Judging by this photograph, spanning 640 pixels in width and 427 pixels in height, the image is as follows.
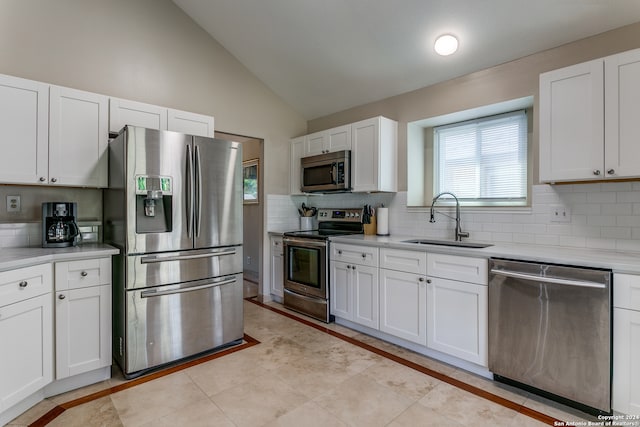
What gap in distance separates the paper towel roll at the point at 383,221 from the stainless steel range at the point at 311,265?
33 centimetres

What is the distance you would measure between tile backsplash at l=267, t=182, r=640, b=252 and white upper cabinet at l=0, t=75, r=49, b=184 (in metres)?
3.20

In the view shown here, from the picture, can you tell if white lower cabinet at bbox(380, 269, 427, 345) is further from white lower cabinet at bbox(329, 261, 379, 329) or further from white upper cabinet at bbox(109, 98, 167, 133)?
white upper cabinet at bbox(109, 98, 167, 133)

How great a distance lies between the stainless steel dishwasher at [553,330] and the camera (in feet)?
6.01

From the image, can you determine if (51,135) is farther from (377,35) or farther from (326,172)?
(377,35)

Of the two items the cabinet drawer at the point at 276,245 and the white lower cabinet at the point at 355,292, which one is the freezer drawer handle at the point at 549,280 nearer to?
the white lower cabinet at the point at 355,292

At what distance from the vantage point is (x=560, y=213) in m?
2.55

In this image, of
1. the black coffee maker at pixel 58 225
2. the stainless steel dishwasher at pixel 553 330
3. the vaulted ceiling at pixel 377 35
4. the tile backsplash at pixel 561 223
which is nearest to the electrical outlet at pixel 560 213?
the tile backsplash at pixel 561 223

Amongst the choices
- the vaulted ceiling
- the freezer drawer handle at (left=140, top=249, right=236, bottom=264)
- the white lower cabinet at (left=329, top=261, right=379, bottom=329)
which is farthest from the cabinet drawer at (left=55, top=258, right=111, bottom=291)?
the vaulted ceiling

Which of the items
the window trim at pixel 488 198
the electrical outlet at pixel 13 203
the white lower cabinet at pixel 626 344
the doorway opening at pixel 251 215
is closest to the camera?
the white lower cabinet at pixel 626 344

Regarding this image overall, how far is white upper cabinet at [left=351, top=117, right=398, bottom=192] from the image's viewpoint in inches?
136

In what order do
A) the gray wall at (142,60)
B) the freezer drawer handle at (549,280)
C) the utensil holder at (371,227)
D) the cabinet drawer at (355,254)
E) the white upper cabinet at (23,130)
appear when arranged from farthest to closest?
the utensil holder at (371,227) → the cabinet drawer at (355,254) → the gray wall at (142,60) → the white upper cabinet at (23,130) → the freezer drawer handle at (549,280)

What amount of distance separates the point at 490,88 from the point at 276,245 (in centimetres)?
287

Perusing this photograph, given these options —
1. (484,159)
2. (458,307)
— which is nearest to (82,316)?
(458,307)

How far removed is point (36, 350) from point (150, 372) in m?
0.75
